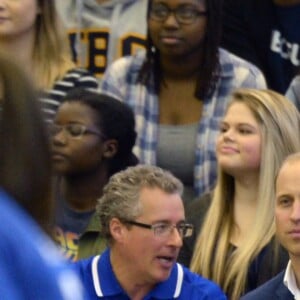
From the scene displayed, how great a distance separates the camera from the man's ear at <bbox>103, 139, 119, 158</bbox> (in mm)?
5543

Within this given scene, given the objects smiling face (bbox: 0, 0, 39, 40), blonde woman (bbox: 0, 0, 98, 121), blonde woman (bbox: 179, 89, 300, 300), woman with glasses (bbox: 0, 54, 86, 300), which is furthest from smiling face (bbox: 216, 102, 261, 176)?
woman with glasses (bbox: 0, 54, 86, 300)

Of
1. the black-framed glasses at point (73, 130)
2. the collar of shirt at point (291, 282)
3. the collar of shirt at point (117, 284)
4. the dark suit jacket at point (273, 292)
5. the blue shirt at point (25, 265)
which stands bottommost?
the collar of shirt at point (117, 284)

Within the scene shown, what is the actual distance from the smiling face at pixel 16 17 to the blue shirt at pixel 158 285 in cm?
151

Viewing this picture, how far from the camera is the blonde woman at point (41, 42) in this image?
5668 millimetres

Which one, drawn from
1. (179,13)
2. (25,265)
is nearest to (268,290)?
(179,13)

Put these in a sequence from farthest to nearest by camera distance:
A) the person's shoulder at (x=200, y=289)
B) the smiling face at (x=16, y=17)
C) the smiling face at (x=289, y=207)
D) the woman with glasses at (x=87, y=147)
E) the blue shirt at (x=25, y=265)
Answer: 1. the smiling face at (x=16, y=17)
2. the woman with glasses at (x=87, y=147)
3. the person's shoulder at (x=200, y=289)
4. the smiling face at (x=289, y=207)
5. the blue shirt at (x=25, y=265)

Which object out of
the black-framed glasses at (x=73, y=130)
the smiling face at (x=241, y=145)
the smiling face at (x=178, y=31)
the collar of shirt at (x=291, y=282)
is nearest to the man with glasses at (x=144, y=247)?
the collar of shirt at (x=291, y=282)

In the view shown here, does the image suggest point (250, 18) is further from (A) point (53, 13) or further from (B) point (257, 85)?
(A) point (53, 13)

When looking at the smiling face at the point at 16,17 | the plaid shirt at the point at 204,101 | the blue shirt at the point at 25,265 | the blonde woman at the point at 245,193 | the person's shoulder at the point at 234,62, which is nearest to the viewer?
the blue shirt at the point at 25,265

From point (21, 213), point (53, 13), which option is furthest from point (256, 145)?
point (21, 213)

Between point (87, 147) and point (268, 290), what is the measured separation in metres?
1.43

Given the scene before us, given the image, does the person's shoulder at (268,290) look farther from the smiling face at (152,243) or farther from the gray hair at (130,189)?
the gray hair at (130,189)

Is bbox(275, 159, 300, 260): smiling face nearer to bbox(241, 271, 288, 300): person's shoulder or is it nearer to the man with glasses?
bbox(241, 271, 288, 300): person's shoulder

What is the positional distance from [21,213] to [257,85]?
3.83 m
